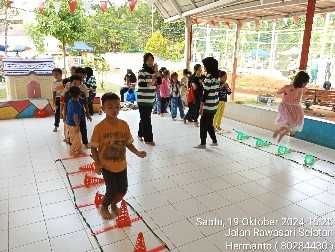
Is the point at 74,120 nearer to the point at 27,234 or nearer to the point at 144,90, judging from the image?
the point at 144,90

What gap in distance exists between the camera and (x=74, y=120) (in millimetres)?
4367

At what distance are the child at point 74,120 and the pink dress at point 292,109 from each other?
11.4 feet

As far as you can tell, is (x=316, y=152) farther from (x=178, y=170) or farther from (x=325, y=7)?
(x=325, y=7)

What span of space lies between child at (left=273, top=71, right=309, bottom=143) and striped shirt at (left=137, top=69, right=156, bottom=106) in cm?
223

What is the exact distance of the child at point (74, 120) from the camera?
430 cm

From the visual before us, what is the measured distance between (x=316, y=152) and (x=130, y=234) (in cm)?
400

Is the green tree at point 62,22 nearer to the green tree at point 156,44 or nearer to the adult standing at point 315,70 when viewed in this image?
the green tree at point 156,44

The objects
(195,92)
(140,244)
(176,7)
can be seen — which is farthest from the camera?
(176,7)

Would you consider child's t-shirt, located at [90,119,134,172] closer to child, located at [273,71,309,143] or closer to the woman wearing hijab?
the woman wearing hijab

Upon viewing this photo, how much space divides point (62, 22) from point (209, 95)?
21.8 feet

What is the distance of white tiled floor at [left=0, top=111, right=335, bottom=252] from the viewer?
2.57 m

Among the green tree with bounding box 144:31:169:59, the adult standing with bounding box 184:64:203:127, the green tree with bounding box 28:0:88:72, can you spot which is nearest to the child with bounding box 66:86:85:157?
the adult standing with bounding box 184:64:203:127

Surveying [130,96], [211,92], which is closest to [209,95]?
[211,92]

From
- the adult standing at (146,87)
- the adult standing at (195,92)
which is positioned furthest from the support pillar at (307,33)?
the adult standing at (146,87)
